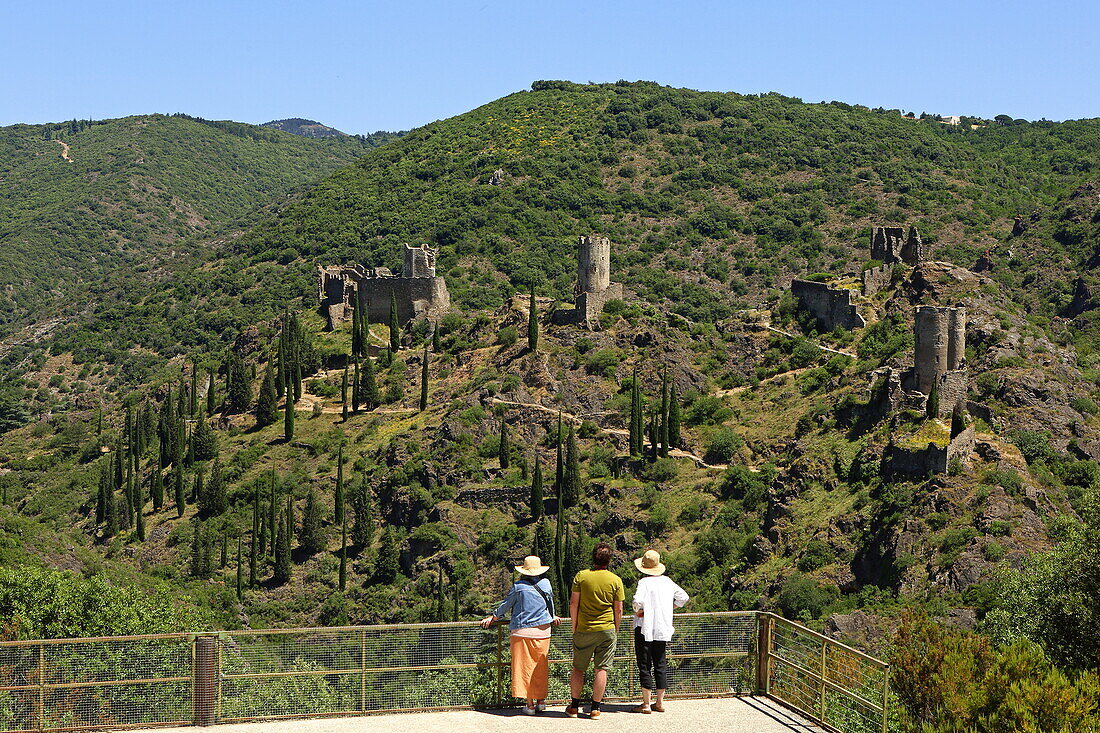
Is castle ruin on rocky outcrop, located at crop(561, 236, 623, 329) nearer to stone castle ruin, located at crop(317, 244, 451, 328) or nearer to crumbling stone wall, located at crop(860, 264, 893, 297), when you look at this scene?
stone castle ruin, located at crop(317, 244, 451, 328)

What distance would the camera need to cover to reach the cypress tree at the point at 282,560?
6319cm

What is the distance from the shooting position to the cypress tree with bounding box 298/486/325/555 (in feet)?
212

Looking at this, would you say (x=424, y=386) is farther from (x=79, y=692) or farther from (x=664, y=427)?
(x=79, y=692)

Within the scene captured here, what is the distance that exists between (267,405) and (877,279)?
31.3 metres

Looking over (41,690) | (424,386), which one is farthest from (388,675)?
(424,386)

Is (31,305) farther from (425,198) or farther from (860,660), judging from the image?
(860,660)

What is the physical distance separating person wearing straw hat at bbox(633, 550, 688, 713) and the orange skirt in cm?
106

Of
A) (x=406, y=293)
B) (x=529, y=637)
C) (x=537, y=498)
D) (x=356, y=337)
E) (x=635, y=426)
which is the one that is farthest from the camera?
(x=406, y=293)

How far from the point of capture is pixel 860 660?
15680mm

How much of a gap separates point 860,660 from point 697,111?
136 meters

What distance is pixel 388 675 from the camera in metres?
16.8

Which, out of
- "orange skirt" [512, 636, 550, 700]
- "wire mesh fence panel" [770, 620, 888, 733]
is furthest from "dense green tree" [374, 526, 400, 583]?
"orange skirt" [512, 636, 550, 700]

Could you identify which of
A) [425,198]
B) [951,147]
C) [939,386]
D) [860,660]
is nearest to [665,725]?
[860,660]

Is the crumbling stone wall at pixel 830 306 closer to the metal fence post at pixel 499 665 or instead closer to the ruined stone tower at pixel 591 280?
the ruined stone tower at pixel 591 280
